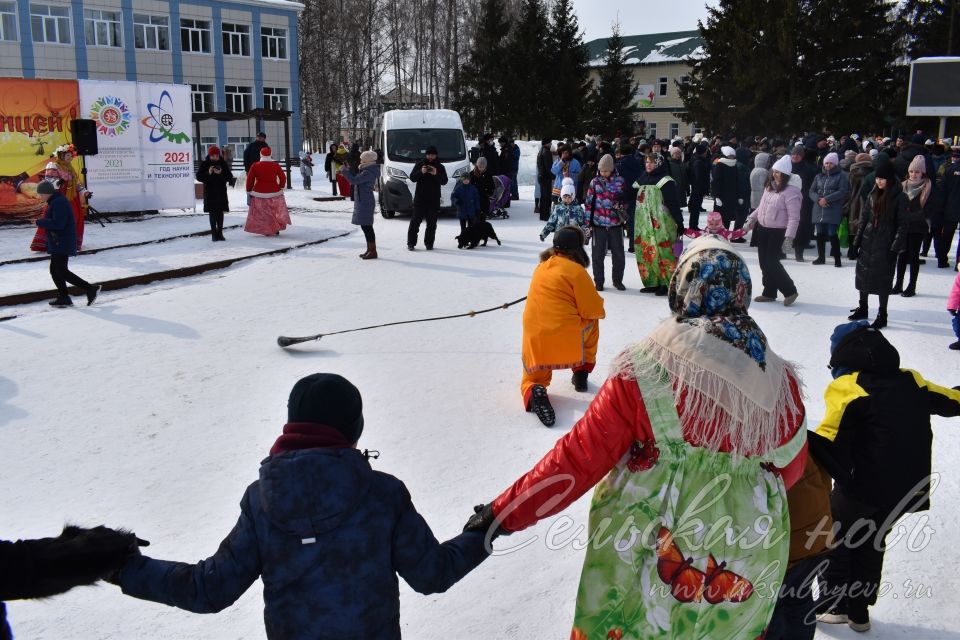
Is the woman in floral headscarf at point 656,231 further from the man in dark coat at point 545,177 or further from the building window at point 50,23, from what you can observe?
the building window at point 50,23

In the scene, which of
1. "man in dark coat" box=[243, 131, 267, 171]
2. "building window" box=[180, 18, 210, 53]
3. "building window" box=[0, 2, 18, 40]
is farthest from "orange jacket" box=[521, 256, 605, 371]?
"building window" box=[180, 18, 210, 53]

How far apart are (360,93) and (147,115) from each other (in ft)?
98.8

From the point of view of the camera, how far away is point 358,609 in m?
2.01

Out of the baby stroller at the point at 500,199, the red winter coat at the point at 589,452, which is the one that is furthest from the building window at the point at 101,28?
the red winter coat at the point at 589,452

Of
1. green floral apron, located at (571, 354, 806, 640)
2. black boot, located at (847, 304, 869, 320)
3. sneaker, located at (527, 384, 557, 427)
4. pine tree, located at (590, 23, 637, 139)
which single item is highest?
pine tree, located at (590, 23, 637, 139)

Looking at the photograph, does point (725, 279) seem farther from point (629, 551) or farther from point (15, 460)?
point (15, 460)

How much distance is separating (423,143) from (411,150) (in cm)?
29

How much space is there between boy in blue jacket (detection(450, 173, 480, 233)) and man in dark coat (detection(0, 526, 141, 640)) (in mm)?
12182

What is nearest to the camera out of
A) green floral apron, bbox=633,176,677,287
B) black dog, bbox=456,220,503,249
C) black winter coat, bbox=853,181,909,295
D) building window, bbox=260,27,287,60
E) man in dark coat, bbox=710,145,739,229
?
black winter coat, bbox=853,181,909,295

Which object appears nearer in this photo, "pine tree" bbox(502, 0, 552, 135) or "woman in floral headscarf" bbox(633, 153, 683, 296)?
"woman in floral headscarf" bbox(633, 153, 683, 296)

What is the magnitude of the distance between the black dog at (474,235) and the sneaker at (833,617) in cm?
1063

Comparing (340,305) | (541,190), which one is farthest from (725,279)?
(541,190)

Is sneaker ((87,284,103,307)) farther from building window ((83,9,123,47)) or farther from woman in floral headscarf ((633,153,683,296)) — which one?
building window ((83,9,123,47))

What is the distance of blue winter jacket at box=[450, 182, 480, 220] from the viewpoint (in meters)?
14.1
